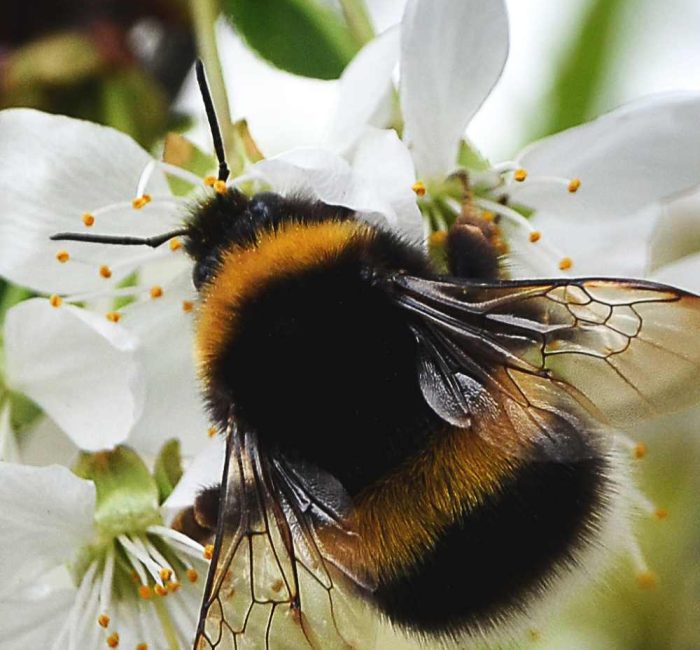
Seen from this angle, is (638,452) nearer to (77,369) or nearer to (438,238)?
(438,238)

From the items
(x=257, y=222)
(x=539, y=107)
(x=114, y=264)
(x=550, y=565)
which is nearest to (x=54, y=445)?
(x=114, y=264)

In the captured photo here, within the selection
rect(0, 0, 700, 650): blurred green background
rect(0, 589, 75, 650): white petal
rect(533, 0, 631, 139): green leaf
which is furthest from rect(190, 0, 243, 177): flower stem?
rect(533, 0, 631, 139): green leaf

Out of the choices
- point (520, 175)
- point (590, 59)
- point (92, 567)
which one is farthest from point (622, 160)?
point (590, 59)

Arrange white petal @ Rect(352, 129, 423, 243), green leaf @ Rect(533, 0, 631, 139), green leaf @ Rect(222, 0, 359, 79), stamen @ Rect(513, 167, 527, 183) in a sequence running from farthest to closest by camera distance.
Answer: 1. green leaf @ Rect(533, 0, 631, 139)
2. green leaf @ Rect(222, 0, 359, 79)
3. stamen @ Rect(513, 167, 527, 183)
4. white petal @ Rect(352, 129, 423, 243)

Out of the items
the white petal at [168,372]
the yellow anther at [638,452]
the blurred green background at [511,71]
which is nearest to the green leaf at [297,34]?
the blurred green background at [511,71]

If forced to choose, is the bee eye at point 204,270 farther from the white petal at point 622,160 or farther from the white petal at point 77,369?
the white petal at point 622,160

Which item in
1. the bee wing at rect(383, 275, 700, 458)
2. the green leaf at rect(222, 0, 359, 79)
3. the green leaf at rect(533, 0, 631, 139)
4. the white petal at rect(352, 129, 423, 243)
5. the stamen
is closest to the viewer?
the bee wing at rect(383, 275, 700, 458)

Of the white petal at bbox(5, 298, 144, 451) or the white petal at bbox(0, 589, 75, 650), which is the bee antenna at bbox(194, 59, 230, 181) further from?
the white petal at bbox(0, 589, 75, 650)
